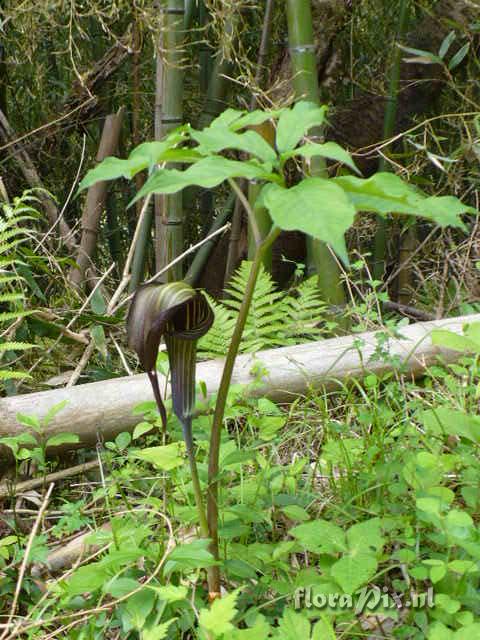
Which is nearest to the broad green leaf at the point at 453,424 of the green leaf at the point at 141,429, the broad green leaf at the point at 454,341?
the broad green leaf at the point at 454,341

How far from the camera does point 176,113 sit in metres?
2.47

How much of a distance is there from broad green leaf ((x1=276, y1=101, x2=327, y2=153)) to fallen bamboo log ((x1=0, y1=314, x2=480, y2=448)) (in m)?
0.82

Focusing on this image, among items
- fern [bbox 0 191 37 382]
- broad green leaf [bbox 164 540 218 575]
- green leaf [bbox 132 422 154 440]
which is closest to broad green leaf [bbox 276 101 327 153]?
broad green leaf [bbox 164 540 218 575]

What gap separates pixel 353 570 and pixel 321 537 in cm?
7

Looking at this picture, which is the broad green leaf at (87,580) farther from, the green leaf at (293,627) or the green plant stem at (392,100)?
the green plant stem at (392,100)

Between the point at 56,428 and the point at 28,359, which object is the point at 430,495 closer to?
the point at 56,428

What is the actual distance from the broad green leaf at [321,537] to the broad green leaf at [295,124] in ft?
1.66

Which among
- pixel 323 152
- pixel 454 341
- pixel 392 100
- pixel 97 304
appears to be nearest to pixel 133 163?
pixel 323 152

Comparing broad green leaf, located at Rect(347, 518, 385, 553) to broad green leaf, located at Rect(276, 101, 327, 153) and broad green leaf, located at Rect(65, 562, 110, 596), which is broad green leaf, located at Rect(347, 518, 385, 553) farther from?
broad green leaf, located at Rect(276, 101, 327, 153)

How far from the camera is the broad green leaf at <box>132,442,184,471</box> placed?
1.19m

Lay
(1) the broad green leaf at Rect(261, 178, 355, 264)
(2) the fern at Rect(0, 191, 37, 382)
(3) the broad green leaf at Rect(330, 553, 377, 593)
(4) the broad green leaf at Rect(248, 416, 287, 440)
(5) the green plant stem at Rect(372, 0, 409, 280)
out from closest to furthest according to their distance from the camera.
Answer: (1) the broad green leaf at Rect(261, 178, 355, 264)
(3) the broad green leaf at Rect(330, 553, 377, 593)
(4) the broad green leaf at Rect(248, 416, 287, 440)
(2) the fern at Rect(0, 191, 37, 382)
(5) the green plant stem at Rect(372, 0, 409, 280)

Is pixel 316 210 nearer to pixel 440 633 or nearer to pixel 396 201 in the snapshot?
pixel 396 201

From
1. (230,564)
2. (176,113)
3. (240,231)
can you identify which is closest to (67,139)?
(240,231)

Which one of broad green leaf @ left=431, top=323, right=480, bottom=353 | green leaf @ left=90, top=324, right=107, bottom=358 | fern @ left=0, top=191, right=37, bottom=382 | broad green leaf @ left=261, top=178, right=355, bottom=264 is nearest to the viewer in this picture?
broad green leaf @ left=261, top=178, right=355, bottom=264
